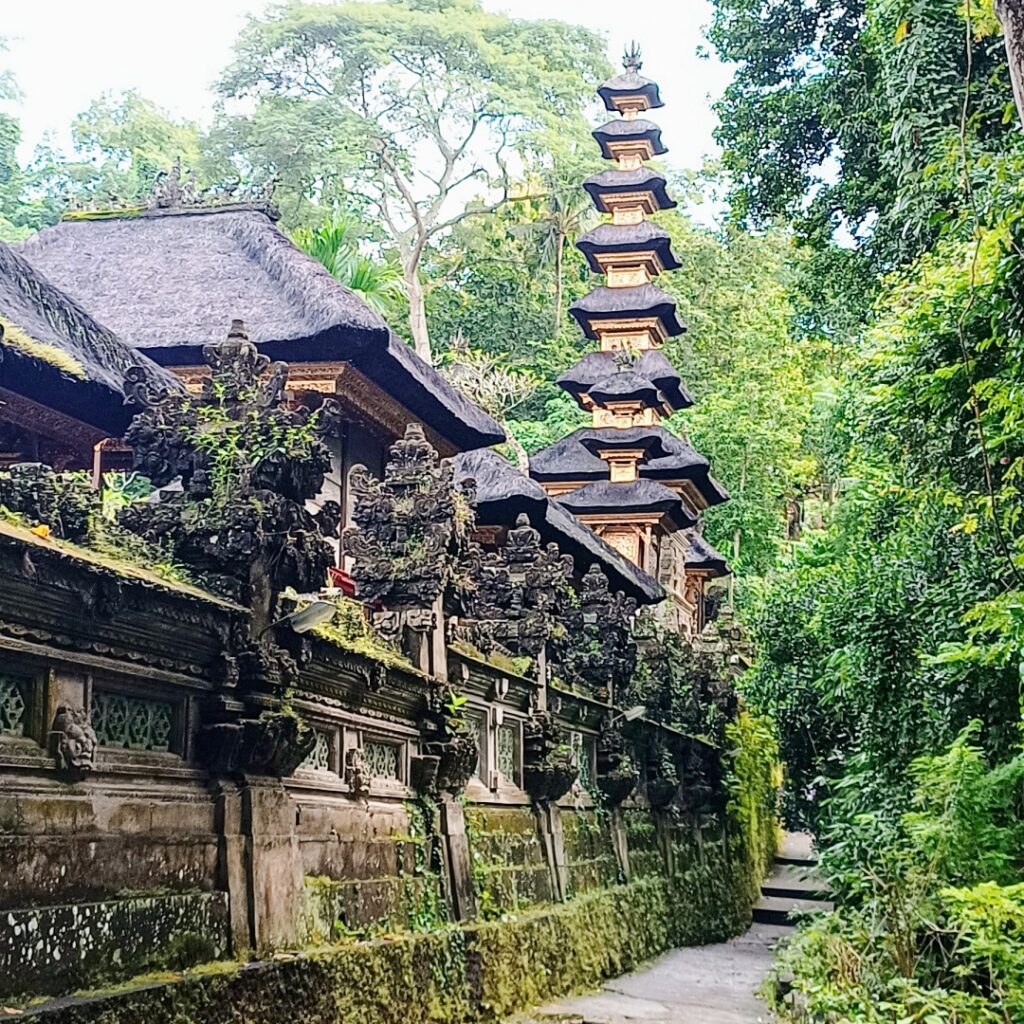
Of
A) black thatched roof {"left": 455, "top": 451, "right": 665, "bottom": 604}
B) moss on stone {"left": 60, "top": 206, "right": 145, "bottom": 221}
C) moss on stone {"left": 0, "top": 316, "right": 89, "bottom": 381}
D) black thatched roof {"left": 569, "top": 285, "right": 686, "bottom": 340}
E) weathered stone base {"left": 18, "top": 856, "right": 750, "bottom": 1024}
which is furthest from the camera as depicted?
black thatched roof {"left": 569, "top": 285, "right": 686, "bottom": 340}

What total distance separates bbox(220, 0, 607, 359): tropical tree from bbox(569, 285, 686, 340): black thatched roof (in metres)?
7.07

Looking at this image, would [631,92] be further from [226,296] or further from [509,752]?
[509,752]

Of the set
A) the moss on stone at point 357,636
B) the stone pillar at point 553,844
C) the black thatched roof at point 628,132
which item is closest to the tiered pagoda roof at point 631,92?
the black thatched roof at point 628,132

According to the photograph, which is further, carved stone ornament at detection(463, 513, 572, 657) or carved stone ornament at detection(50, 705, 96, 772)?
carved stone ornament at detection(463, 513, 572, 657)

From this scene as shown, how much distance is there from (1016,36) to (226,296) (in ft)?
33.4

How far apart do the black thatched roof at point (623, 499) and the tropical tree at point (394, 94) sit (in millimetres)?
10627

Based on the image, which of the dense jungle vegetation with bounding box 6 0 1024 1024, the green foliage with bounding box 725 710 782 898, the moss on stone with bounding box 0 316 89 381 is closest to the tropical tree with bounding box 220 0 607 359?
the dense jungle vegetation with bounding box 6 0 1024 1024

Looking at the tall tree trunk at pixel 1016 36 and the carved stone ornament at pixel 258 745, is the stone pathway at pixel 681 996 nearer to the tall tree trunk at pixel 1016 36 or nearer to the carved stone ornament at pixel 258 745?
the carved stone ornament at pixel 258 745

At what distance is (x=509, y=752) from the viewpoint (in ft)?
42.0

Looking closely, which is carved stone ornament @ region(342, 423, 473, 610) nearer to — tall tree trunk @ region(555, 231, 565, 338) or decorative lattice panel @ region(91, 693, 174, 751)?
decorative lattice panel @ region(91, 693, 174, 751)

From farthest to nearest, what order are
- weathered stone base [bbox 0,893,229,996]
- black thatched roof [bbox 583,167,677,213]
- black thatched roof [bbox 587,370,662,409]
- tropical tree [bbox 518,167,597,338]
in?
1. tropical tree [bbox 518,167,597,338]
2. black thatched roof [bbox 583,167,677,213]
3. black thatched roof [bbox 587,370,662,409]
4. weathered stone base [bbox 0,893,229,996]

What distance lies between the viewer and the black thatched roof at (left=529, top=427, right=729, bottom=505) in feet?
94.5

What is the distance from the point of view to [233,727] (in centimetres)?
699

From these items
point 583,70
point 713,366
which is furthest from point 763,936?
point 583,70
